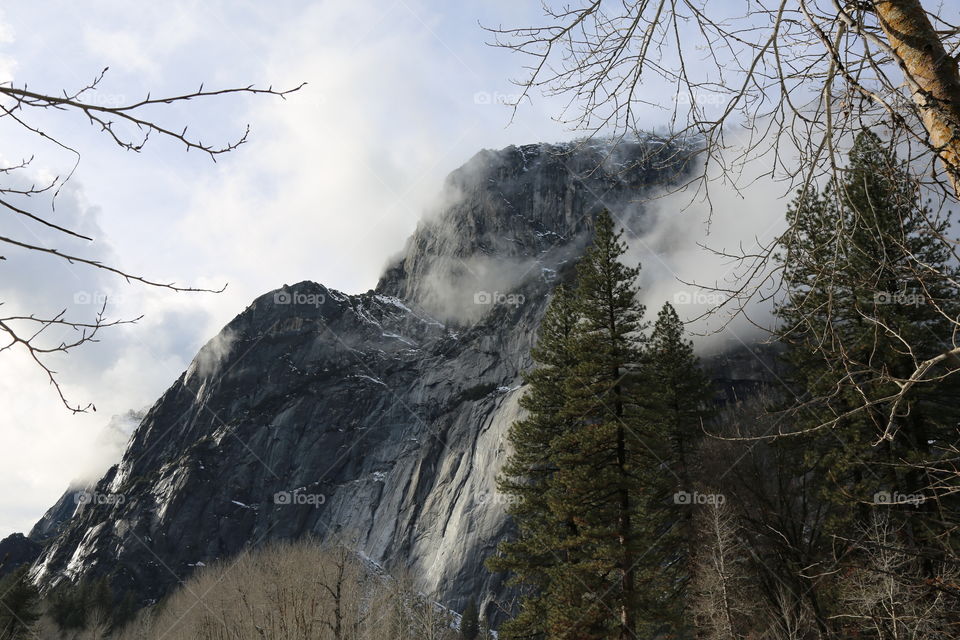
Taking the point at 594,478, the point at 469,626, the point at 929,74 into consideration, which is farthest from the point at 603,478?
the point at 469,626

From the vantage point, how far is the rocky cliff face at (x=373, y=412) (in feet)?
220

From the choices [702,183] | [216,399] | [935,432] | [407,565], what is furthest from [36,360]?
[216,399]

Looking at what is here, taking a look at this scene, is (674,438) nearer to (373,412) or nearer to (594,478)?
(594,478)

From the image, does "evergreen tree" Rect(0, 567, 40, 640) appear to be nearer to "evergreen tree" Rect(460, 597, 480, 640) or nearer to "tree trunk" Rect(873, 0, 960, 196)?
"evergreen tree" Rect(460, 597, 480, 640)

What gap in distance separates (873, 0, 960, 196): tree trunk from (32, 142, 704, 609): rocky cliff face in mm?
54847

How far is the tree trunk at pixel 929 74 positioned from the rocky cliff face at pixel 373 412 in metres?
A: 54.8

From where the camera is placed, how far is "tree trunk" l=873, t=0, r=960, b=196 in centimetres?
251

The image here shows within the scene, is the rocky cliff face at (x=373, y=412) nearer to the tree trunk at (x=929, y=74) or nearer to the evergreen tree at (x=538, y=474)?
the evergreen tree at (x=538, y=474)

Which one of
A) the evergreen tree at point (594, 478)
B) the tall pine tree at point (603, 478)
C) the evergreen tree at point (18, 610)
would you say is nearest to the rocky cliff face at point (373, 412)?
the evergreen tree at point (18, 610)

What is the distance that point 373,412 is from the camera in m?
84.1

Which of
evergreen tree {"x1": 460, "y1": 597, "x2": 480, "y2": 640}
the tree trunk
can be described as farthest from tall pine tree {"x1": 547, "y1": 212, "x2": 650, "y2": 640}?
evergreen tree {"x1": 460, "y1": 597, "x2": 480, "y2": 640}

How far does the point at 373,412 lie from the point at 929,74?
8464 centimetres

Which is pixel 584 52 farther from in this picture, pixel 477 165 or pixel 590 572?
pixel 477 165

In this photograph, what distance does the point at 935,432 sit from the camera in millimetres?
14961
